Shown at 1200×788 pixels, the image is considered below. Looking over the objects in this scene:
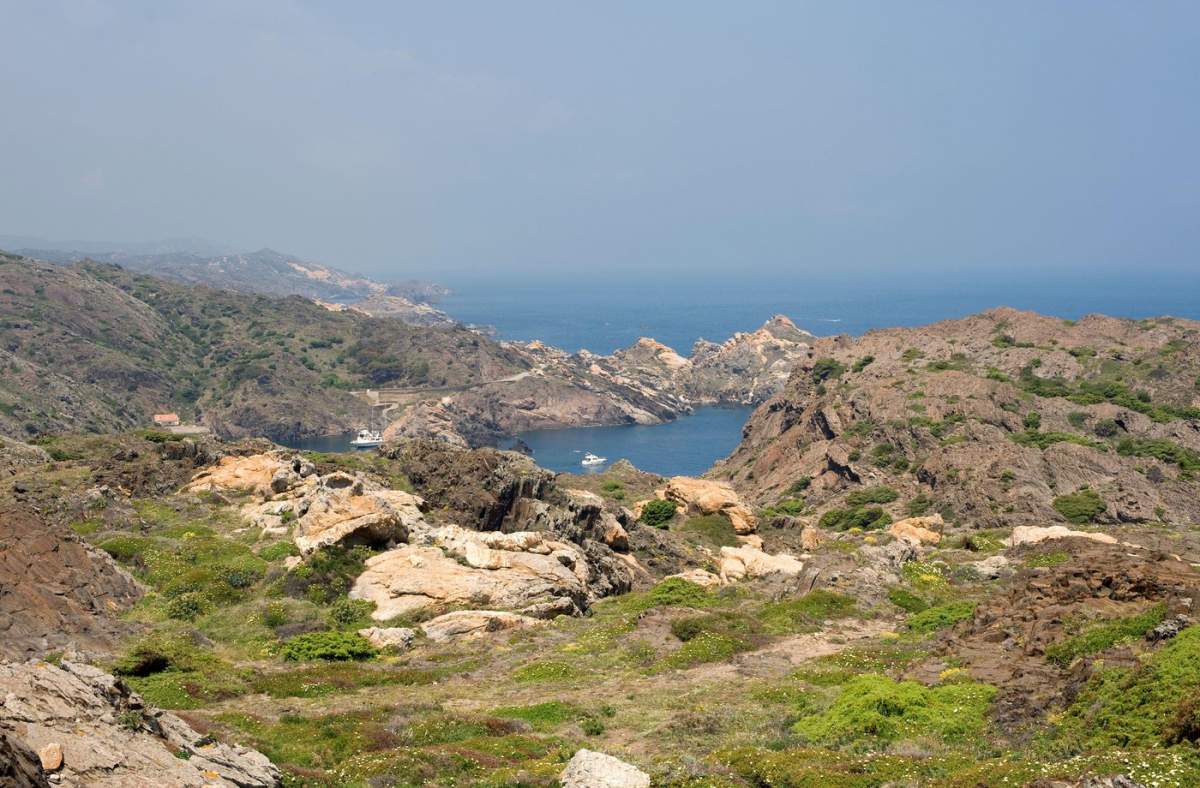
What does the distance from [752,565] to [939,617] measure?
57.3 feet

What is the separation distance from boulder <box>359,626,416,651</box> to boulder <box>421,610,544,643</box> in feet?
2.84

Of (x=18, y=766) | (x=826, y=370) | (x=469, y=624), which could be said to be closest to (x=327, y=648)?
(x=469, y=624)

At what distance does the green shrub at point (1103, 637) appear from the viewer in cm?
2105

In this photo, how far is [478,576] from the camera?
117 feet

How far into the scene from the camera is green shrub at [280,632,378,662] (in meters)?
29.6

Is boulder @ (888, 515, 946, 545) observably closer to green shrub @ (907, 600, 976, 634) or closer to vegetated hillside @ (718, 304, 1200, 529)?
vegetated hillside @ (718, 304, 1200, 529)

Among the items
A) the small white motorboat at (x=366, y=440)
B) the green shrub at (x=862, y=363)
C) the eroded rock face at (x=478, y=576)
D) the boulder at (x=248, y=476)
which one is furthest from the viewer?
the small white motorboat at (x=366, y=440)

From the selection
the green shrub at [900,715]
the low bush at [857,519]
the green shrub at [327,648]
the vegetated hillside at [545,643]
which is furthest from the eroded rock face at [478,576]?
the low bush at [857,519]

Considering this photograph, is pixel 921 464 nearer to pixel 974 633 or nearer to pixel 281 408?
pixel 974 633

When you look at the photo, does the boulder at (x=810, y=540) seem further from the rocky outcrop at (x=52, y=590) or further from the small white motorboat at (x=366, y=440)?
the small white motorboat at (x=366, y=440)

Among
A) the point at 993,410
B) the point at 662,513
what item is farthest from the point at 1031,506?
the point at 662,513

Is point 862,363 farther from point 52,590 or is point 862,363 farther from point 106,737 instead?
point 106,737

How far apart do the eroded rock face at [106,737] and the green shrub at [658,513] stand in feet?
158

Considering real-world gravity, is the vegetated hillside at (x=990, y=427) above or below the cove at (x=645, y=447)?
above
